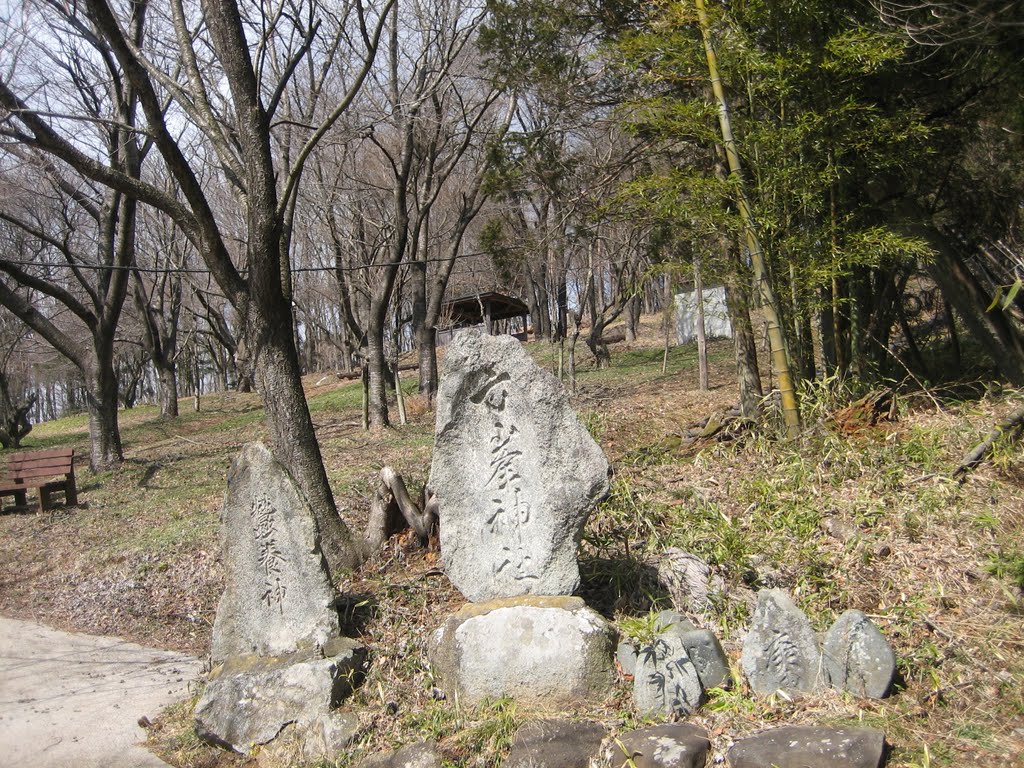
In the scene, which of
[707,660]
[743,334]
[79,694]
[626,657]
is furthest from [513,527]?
[743,334]

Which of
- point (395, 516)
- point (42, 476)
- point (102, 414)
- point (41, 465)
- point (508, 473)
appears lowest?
point (395, 516)

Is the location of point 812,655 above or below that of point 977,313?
below

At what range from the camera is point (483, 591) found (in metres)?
4.91

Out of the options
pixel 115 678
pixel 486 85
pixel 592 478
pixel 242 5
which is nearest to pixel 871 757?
pixel 592 478

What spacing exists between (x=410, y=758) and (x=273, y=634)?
57.9 inches

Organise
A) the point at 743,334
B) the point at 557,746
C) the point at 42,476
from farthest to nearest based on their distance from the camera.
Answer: the point at 42,476, the point at 743,334, the point at 557,746

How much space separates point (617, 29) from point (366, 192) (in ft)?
27.0

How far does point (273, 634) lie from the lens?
17.2 ft

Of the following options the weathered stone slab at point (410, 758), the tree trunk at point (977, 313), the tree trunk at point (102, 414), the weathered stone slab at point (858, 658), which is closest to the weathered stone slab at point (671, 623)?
the weathered stone slab at point (858, 658)

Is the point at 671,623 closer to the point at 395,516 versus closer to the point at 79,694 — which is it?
the point at 395,516

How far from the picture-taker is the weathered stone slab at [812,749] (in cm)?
341

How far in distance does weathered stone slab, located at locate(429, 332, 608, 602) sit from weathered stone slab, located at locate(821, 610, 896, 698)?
4.50 feet

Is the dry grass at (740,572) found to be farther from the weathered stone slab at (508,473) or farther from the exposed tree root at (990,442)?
the weathered stone slab at (508,473)

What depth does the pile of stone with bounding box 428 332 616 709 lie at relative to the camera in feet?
14.5
